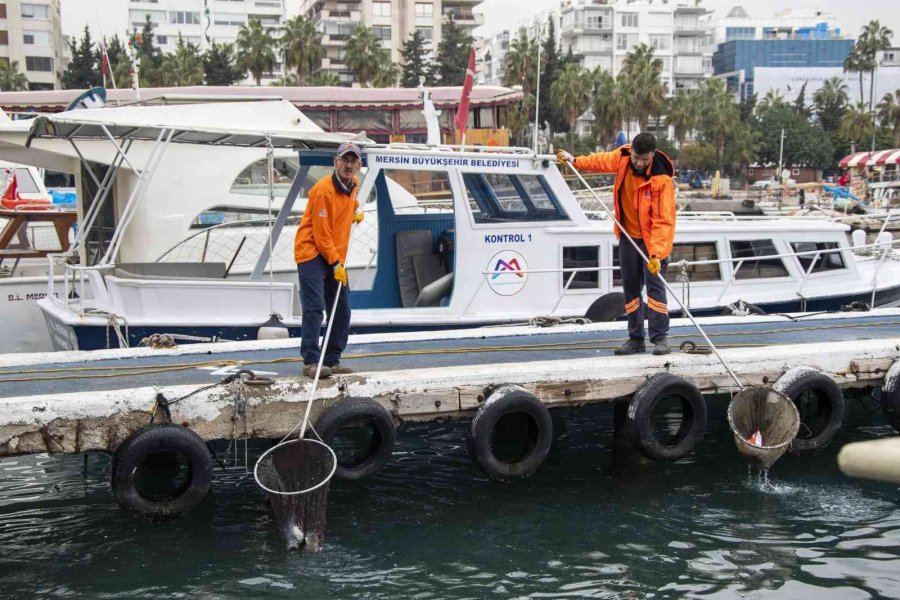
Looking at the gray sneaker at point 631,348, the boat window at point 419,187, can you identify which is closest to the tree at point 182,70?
the boat window at point 419,187

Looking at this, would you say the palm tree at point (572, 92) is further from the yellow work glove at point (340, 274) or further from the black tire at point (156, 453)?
the black tire at point (156, 453)

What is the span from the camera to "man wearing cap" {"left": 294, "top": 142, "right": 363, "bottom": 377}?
7387mm

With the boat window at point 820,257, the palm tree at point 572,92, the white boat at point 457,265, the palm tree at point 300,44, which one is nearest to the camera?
the white boat at point 457,265

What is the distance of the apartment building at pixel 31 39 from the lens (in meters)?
74.7

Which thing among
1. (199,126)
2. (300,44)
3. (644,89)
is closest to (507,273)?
(199,126)

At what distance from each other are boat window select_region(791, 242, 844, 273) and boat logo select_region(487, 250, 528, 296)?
3795mm

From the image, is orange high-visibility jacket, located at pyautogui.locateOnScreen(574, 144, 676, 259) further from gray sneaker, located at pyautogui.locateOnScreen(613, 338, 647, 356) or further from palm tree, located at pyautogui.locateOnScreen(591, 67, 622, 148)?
palm tree, located at pyautogui.locateOnScreen(591, 67, 622, 148)

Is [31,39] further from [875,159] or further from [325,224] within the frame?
[325,224]

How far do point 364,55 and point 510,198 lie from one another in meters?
49.6

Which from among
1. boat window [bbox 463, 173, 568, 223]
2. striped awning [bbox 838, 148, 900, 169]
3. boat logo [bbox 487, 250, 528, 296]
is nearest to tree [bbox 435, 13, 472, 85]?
striped awning [bbox 838, 148, 900, 169]

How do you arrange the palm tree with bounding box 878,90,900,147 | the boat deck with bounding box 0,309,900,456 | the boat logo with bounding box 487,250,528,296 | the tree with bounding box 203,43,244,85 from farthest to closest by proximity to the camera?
1. the palm tree with bounding box 878,90,900,147
2. the tree with bounding box 203,43,244,85
3. the boat logo with bounding box 487,250,528,296
4. the boat deck with bounding box 0,309,900,456

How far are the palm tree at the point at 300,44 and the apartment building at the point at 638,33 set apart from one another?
48633 millimetres

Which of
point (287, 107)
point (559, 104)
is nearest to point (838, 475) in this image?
point (287, 107)

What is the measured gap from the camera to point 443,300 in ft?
37.3
